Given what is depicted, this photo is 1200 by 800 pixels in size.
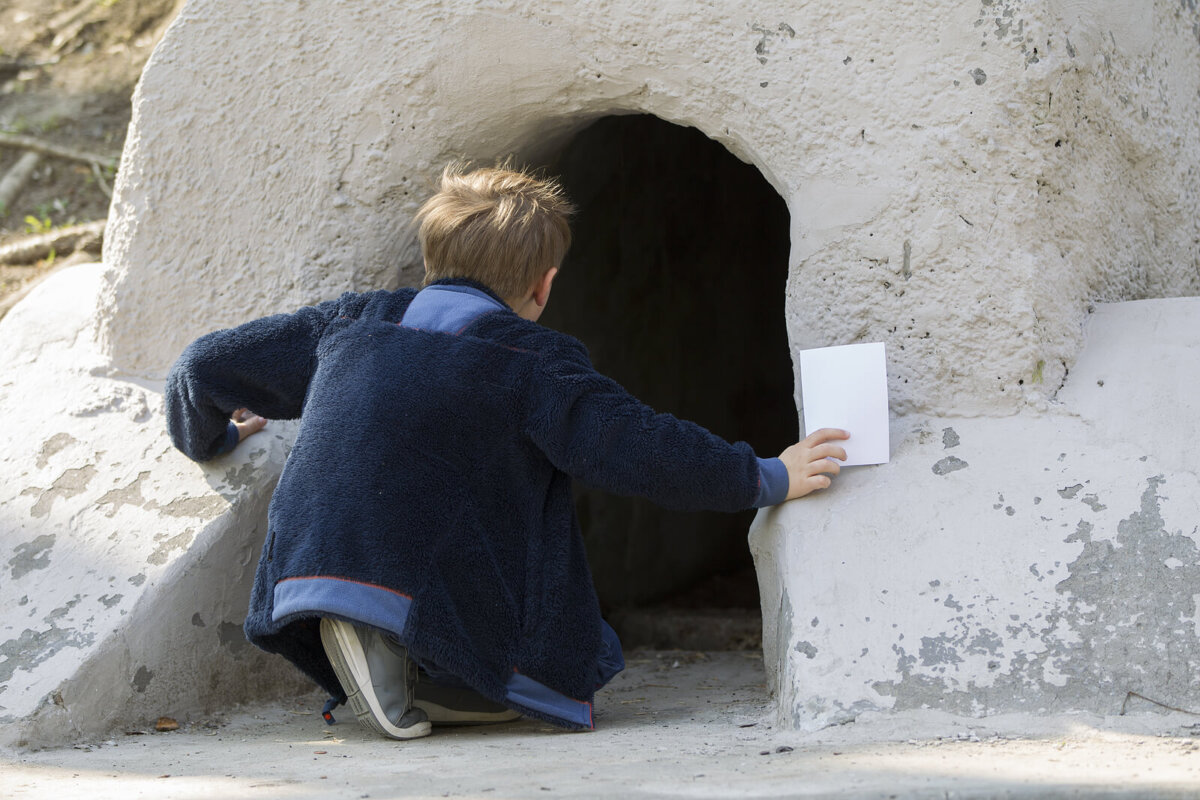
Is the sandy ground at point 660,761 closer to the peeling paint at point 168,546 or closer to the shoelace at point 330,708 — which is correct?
the shoelace at point 330,708

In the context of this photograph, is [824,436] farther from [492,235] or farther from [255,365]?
[255,365]

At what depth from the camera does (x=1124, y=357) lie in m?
2.09

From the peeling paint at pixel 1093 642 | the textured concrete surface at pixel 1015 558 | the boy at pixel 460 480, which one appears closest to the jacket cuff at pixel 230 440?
the boy at pixel 460 480

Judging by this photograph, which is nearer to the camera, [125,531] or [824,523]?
[824,523]

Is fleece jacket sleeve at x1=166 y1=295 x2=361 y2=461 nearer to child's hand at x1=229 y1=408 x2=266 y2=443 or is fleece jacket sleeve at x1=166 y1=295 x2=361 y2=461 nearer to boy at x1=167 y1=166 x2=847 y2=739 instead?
boy at x1=167 y1=166 x2=847 y2=739

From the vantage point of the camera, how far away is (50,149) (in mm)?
4473

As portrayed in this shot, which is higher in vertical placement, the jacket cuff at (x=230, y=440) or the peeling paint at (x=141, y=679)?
the jacket cuff at (x=230, y=440)

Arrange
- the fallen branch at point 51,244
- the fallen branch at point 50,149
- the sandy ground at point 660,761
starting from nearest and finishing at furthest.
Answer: the sandy ground at point 660,761 → the fallen branch at point 51,244 → the fallen branch at point 50,149

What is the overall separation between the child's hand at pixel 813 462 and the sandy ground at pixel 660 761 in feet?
1.29

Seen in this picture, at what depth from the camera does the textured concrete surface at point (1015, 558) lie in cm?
175

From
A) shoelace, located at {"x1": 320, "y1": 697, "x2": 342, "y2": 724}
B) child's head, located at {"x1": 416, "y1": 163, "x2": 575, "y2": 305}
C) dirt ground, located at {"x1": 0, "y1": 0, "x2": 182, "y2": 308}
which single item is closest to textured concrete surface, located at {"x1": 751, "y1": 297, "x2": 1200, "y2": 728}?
child's head, located at {"x1": 416, "y1": 163, "x2": 575, "y2": 305}

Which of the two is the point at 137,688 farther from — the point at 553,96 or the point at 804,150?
the point at 804,150

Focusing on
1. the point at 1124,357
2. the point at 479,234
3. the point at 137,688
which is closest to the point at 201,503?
the point at 137,688

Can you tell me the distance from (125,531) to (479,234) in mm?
881
